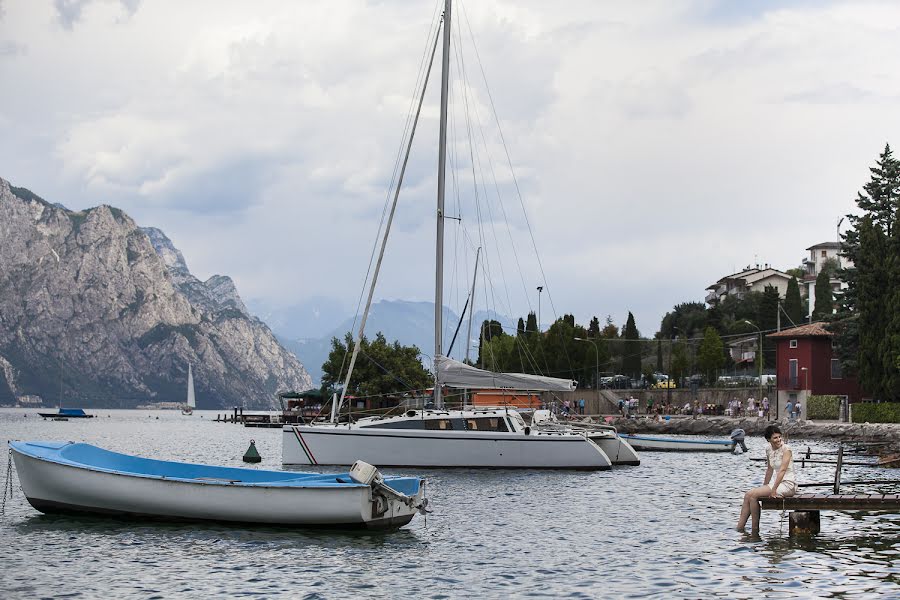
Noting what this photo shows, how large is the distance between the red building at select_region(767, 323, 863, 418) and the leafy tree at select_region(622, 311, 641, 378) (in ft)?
122

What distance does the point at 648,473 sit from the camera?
43938mm

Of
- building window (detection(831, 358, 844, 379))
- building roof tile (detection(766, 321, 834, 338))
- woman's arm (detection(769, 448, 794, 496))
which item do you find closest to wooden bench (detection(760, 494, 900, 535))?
woman's arm (detection(769, 448, 794, 496))

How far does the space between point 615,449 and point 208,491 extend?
26.0m

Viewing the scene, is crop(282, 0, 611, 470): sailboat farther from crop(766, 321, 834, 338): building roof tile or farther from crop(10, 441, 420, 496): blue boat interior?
crop(766, 321, 834, 338): building roof tile

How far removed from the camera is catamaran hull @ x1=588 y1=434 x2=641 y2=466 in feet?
155

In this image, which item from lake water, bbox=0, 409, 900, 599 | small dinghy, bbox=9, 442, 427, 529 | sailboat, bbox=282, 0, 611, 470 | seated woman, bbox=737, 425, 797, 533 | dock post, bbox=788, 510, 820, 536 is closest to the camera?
lake water, bbox=0, 409, 900, 599

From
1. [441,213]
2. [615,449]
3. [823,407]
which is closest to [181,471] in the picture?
[441,213]

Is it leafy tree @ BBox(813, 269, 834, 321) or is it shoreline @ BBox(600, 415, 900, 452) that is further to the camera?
leafy tree @ BBox(813, 269, 834, 321)

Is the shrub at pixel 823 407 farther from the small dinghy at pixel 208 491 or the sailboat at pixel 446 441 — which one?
the small dinghy at pixel 208 491

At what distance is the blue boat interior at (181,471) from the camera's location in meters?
25.0

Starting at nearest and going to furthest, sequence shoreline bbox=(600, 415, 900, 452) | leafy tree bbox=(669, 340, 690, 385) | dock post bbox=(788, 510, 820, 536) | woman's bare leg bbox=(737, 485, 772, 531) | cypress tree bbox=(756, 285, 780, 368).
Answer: woman's bare leg bbox=(737, 485, 772, 531)
dock post bbox=(788, 510, 820, 536)
shoreline bbox=(600, 415, 900, 452)
leafy tree bbox=(669, 340, 690, 385)
cypress tree bbox=(756, 285, 780, 368)

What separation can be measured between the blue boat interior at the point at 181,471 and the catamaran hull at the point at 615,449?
75.1ft

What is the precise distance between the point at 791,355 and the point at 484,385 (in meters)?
56.7

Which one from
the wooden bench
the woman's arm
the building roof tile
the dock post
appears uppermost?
the building roof tile
